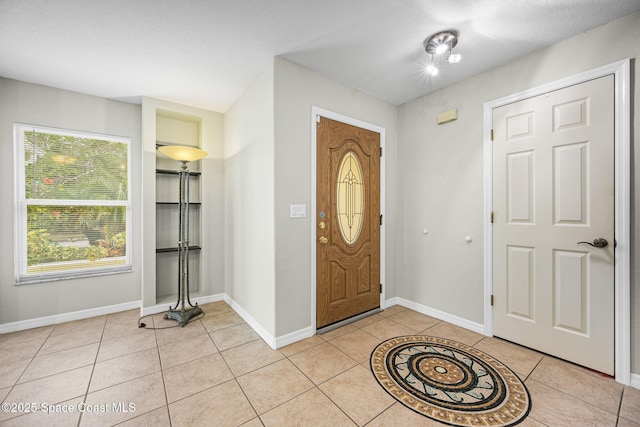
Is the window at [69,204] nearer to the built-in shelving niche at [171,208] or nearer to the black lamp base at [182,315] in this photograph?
the built-in shelving niche at [171,208]

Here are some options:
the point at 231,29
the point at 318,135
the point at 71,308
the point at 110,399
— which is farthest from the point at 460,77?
the point at 71,308

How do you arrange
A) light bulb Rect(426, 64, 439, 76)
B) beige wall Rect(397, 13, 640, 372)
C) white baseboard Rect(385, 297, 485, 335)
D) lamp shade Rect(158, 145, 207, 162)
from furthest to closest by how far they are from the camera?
1. lamp shade Rect(158, 145, 207, 162)
2. white baseboard Rect(385, 297, 485, 335)
3. light bulb Rect(426, 64, 439, 76)
4. beige wall Rect(397, 13, 640, 372)

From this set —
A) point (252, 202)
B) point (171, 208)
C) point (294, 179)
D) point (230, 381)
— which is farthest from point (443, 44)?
point (171, 208)

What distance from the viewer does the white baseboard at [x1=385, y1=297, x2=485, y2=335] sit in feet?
8.59

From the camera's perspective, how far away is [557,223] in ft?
6.98

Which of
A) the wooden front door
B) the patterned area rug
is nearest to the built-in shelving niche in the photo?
the wooden front door

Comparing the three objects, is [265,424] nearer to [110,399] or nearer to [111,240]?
[110,399]

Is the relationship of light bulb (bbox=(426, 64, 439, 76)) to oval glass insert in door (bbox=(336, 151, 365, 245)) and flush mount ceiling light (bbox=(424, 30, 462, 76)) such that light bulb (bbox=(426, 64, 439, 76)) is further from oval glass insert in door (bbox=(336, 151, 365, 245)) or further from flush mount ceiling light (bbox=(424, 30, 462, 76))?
oval glass insert in door (bbox=(336, 151, 365, 245))

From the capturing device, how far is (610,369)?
1.88m

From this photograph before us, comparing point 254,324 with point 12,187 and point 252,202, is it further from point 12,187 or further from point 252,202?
point 12,187

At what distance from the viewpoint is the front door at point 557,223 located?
191cm

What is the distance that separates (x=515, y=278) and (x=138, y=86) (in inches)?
176

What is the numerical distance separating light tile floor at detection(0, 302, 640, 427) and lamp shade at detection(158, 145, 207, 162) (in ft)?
6.30

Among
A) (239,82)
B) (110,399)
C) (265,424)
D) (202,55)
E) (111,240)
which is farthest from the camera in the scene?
(111,240)
